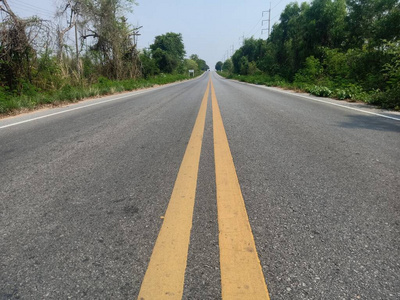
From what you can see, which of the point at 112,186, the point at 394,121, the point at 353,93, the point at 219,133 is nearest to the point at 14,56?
the point at 219,133

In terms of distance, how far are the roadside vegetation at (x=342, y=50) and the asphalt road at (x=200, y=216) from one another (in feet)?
20.8

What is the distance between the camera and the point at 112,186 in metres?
1.97

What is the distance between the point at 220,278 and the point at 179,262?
0.21 meters

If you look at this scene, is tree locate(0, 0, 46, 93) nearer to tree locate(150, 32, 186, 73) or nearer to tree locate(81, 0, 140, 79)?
tree locate(81, 0, 140, 79)

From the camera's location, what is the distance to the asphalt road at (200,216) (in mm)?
1036

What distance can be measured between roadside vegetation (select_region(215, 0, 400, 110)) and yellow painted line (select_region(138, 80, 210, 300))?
24.6 feet

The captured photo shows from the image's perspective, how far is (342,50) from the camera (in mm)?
23000

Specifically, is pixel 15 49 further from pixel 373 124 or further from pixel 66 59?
pixel 373 124

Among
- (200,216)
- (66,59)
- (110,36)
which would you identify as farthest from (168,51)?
(200,216)

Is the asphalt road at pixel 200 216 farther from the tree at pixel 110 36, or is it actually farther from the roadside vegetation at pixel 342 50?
the tree at pixel 110 36

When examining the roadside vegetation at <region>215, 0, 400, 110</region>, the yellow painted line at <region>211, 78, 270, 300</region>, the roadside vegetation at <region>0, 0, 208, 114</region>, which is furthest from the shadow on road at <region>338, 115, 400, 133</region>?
the roadside vegetation at <region>0, 0, 208, 114</region>

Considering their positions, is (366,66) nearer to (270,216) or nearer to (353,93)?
(353,93)

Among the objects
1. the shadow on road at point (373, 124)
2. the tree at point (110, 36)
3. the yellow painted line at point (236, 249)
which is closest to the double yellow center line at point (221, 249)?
the yellow painted line at point (236, 249)

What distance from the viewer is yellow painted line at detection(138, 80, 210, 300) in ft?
3.24
